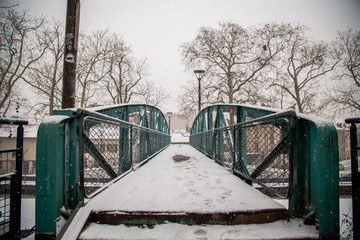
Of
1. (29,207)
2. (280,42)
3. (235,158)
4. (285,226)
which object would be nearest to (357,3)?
(280,42)

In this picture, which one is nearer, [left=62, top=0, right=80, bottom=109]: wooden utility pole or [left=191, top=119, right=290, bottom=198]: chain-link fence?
[left=191, top=119, right=290, bottom=198]: chain-link fence

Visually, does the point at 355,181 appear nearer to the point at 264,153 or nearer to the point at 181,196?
the point at 264,153

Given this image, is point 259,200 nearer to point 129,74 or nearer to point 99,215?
point 99,215

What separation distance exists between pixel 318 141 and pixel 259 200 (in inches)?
35.7

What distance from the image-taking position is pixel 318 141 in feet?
5.42

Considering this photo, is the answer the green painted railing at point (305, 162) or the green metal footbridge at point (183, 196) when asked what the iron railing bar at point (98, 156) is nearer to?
the green metal footbridge at point (183, 196)

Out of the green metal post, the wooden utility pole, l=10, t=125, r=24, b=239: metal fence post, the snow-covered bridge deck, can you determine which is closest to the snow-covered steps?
the snow-covered bridge deck

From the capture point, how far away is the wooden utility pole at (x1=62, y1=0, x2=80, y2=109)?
407 centimetres

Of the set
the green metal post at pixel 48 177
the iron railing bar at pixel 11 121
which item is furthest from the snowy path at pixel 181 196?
the iron railing bar at pixel 11 121

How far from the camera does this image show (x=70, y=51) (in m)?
4.11

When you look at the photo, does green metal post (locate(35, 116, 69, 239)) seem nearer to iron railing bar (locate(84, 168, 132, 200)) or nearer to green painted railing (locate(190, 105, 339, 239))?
iron railing bar (locate(84, 168, 132, 200))

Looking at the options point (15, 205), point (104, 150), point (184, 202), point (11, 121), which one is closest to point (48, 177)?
point (15, 205)

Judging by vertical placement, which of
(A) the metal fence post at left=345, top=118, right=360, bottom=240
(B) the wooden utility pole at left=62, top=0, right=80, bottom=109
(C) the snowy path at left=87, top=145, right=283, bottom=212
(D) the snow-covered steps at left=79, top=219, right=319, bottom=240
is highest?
(B) the wooden utility pole at left=62, top=0, right=80, bottom=109

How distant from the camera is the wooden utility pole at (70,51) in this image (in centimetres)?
407
